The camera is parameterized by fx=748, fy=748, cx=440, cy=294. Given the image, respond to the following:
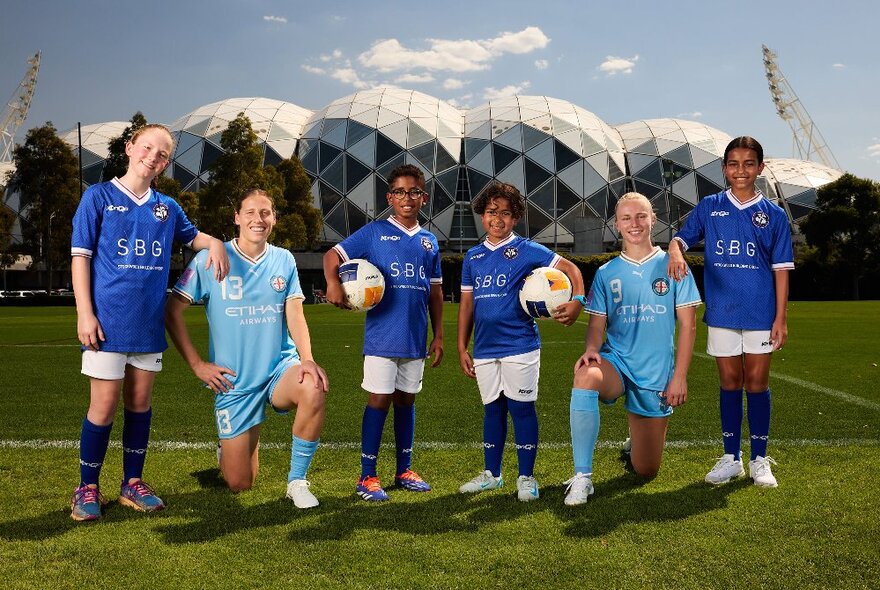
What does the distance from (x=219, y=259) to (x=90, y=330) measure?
2.32 feet

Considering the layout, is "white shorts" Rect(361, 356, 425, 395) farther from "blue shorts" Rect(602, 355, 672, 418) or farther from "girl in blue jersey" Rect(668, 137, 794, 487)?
"girl in blue jersey" Rect(668, 137, 794, 487)

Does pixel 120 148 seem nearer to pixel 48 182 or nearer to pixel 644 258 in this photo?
pixel 48 182

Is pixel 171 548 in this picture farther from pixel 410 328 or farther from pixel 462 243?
pixel 462 243

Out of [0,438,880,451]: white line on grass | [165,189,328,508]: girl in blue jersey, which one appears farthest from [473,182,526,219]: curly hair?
[0,438,880,451]: white line on grass

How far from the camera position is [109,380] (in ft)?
12.3

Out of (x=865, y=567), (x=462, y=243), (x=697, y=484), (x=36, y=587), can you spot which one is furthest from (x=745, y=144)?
(x=462, y=243)

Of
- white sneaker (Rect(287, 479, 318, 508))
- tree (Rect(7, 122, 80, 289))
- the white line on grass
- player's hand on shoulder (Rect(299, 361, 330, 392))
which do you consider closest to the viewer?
white sneaker (Rect(287, 479, 318, 508))

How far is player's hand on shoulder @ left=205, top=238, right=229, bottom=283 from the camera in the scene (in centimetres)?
389

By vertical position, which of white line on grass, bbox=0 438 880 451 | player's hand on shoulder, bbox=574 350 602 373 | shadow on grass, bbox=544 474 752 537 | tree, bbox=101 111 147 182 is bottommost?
white line on grass, bbox=0 438 880 451

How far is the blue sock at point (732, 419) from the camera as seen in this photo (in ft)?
14.9

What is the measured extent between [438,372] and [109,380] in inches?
244

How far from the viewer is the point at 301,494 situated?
3.85 metres

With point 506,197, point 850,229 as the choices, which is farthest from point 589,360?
point 850,229

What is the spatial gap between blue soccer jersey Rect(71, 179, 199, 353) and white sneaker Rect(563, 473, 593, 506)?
225cm
